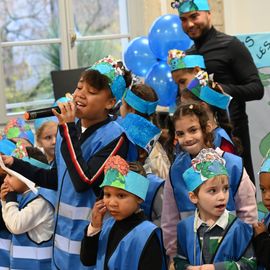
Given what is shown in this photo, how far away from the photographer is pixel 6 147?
292cm

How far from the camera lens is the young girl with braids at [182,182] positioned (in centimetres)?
245

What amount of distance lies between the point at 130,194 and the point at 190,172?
24 cm

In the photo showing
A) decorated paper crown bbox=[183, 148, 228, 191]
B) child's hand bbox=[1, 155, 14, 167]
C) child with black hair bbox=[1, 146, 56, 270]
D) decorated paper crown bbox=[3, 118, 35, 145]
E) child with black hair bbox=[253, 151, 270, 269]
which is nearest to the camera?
child with black hair bbox=[253, 151, 270, 269]

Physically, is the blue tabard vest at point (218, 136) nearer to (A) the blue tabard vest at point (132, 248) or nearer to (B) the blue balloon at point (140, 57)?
(A) the blue tabard vest at point (132, 248)

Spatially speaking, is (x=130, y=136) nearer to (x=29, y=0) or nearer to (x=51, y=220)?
(x=51, y=220)

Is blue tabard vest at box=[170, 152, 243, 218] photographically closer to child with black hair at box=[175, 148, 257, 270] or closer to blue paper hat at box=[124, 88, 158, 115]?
child with black hair at box=[175, 148, 257, 270]

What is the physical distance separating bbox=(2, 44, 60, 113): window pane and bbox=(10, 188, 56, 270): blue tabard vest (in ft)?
8.16

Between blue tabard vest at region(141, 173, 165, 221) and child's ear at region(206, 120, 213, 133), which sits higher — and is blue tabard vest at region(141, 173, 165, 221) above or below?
below

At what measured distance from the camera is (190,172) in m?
2.28

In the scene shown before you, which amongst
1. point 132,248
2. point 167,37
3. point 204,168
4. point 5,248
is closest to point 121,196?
point 132,248

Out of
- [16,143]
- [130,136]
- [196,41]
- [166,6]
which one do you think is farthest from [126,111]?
[166,6]

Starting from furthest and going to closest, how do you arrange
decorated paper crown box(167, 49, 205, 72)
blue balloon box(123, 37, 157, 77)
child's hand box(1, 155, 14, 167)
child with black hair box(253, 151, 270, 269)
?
blue balloon box(123, 37, 157, 77) → decorated paper crown box(167, 49, 205, 72) → child's hand box(1, 155, 14, 167) → child with black hair box(253, 151, 270, 269)

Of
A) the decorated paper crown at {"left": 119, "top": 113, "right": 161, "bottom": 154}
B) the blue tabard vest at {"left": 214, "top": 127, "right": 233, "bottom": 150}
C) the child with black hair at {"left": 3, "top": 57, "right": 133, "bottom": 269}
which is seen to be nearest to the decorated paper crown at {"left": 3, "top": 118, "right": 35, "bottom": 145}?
the decorated paper crown at {"left": 119, "top": 113, "right": 161, "bottom": 154}

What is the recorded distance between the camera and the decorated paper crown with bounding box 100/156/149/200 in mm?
2176
